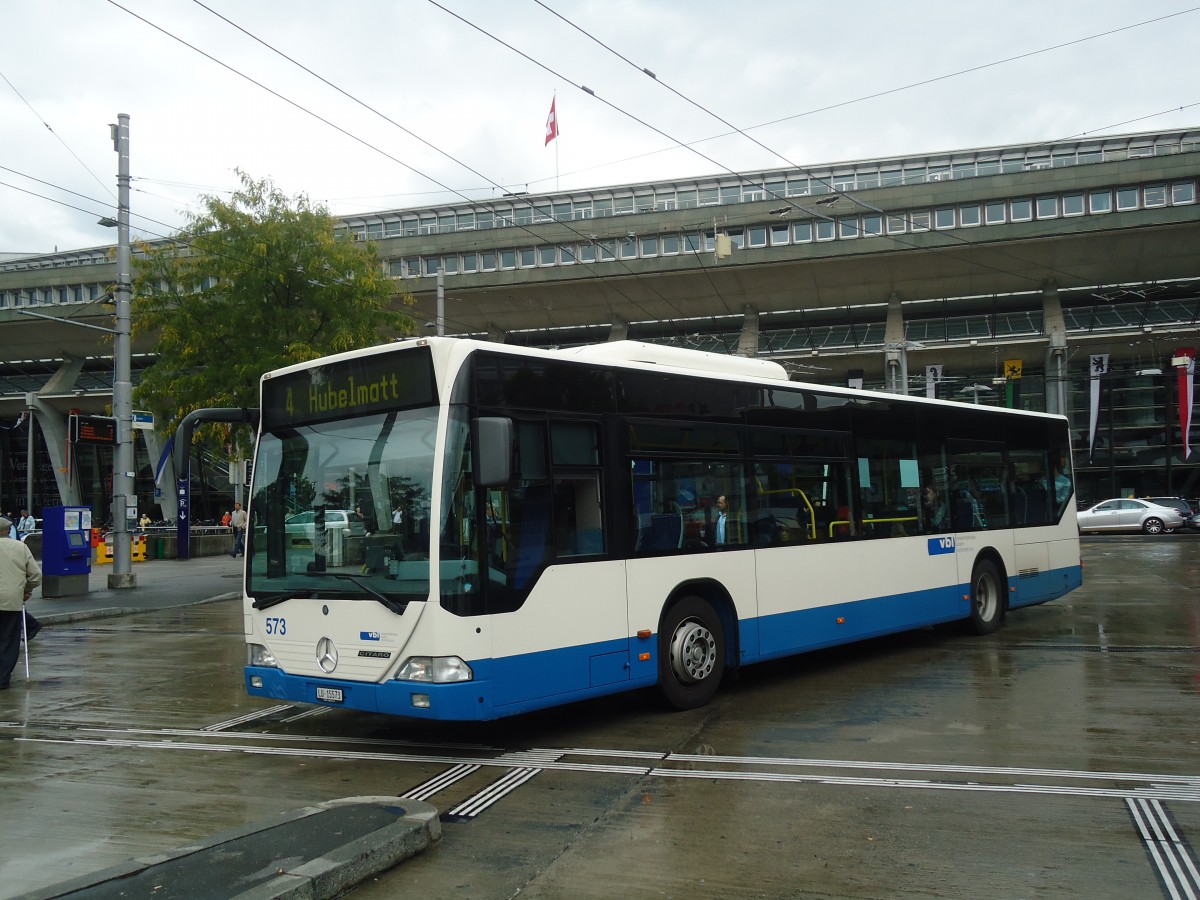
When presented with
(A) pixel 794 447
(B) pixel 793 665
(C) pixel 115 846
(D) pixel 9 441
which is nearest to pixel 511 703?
(C) pixel 115 846

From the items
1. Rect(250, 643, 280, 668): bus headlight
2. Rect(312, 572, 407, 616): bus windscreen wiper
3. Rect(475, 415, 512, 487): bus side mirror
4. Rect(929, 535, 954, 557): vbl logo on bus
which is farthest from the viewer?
Rect(929, 535, 954, 557): vbl logo on bus

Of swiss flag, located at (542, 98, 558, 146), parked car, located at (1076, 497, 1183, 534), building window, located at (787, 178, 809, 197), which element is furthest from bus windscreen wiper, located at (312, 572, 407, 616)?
building window, located at (787, 178, 809, 197)

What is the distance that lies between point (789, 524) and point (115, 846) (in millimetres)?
6203

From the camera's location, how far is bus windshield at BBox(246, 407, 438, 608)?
6.78 metres

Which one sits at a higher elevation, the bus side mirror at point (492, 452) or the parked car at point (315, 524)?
the bus side mirror at point (492, 452)

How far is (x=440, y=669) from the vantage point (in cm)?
660

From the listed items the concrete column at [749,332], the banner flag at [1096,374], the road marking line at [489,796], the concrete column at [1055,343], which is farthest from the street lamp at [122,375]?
the concrete column at [1055,343]

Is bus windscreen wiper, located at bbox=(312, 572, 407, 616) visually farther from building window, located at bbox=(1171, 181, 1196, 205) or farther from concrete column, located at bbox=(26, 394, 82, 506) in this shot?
concrete column, located at bbox=(26, 394, 82, 506)

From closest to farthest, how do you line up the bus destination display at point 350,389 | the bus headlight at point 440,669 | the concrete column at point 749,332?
the bus headlight at point 440,669 < the bus destination display at point 350,389 < the concrete column at point 749,332

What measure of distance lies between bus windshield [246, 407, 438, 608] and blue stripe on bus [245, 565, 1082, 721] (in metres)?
0.62

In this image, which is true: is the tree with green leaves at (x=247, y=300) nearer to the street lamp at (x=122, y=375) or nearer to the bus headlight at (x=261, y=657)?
the street lamp at (x=122, y=375)

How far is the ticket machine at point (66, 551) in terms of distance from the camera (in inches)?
794

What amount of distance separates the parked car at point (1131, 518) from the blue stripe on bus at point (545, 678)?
109 ft

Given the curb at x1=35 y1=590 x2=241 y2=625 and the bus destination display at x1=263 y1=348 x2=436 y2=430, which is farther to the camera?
the curb at x1=35 y1=590 x2=241 y2=625
